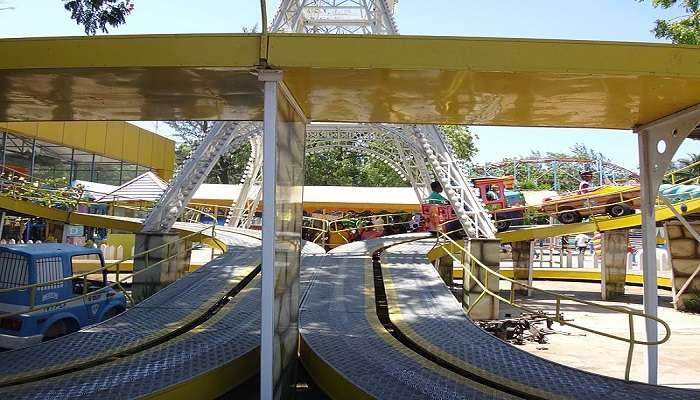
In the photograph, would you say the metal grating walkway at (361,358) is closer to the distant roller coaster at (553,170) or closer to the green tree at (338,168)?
the distant roller coaster at (553,170)

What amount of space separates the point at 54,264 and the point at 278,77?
747 centimetres

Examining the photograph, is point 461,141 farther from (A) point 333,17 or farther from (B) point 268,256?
(B) point 268,256

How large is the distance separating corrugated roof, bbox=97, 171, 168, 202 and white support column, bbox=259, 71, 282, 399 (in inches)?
725

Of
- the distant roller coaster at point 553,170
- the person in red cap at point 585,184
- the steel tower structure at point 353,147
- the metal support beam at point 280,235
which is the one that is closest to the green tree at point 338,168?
the distant roller coaster at point 553,170

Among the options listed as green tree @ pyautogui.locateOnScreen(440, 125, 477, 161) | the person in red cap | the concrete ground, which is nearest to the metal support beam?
the concrete ground

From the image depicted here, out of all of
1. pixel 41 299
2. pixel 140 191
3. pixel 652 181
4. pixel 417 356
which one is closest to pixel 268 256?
pixel 417 356

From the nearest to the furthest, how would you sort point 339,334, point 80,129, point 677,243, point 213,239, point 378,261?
point 339,334 → point 378,261 → point 213,239 → point 677,243 → point 80,129

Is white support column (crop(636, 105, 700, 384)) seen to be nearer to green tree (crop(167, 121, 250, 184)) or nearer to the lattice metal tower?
the lattice metal tower

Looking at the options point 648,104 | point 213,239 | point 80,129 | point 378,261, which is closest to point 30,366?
point 648,104

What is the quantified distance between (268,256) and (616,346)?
32.7ft

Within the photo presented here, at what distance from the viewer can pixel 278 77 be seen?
396cm

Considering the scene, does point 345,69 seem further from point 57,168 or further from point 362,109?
point 57,168

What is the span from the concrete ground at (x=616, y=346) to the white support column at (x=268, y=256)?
598cm

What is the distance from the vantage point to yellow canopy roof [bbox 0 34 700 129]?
150 inches
